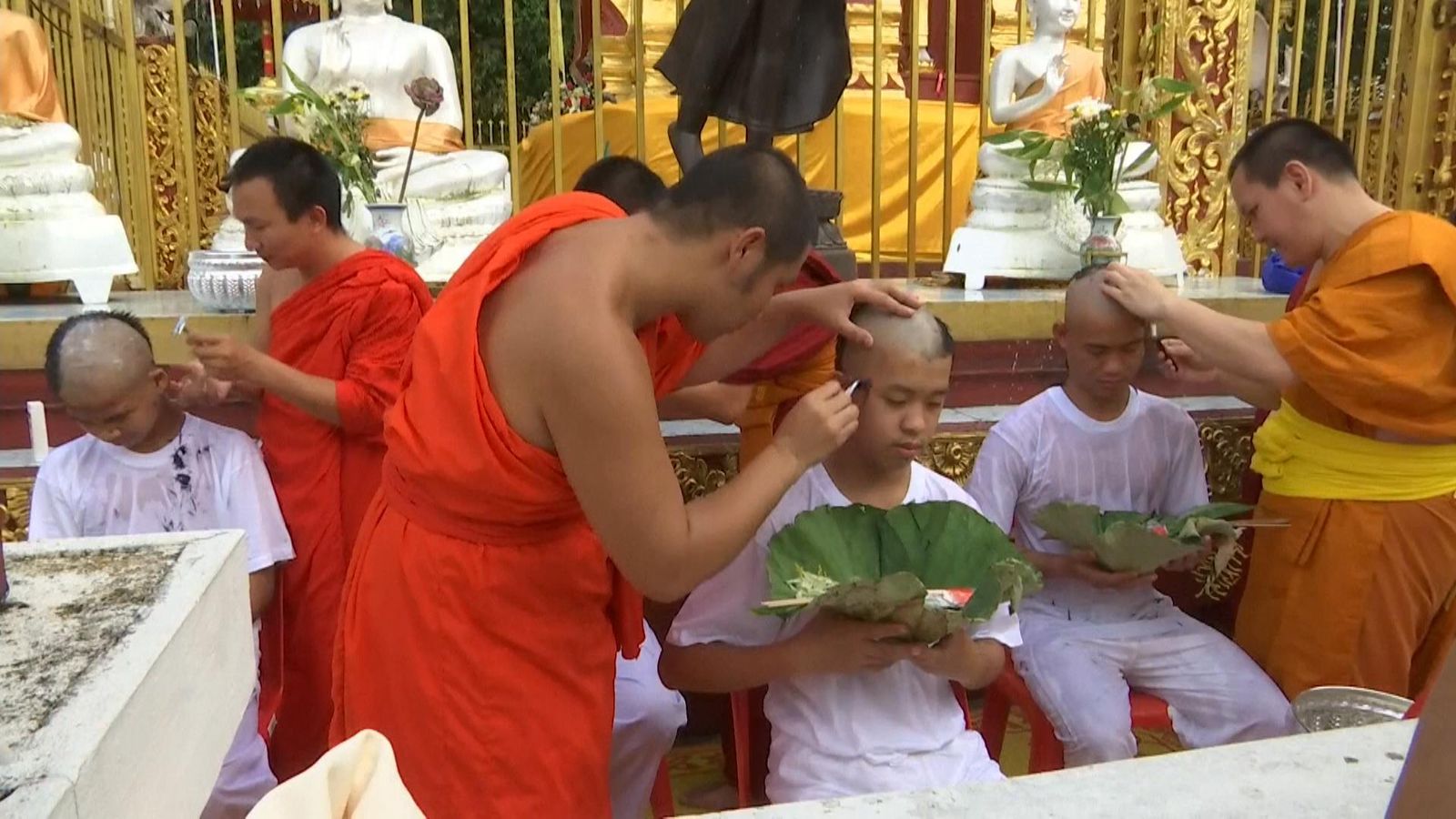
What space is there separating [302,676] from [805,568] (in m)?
1.34

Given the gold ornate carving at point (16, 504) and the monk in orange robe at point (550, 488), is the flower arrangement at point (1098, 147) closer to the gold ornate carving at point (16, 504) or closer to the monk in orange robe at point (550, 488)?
the monk in orange robe at point (550, 488)

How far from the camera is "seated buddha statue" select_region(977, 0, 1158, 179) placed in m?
4.64

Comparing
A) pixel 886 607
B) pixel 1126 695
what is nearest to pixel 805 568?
pixel 886 607

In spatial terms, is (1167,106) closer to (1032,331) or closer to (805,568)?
(1032,331)

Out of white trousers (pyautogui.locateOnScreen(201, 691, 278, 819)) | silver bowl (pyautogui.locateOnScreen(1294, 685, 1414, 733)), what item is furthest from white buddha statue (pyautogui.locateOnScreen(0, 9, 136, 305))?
silver bowl (pyautogui.locateOnScreen(1294, 685, 1414, 733))

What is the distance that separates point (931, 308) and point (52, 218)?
2.75m

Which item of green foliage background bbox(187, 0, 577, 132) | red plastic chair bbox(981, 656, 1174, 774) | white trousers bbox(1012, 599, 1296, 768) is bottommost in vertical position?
red plastic chair bbox(981, 656, 1174, 774)

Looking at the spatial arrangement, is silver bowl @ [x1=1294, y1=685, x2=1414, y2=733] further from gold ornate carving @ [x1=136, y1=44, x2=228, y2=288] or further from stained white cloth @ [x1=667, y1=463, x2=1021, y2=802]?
gold ornate carving @ [x1=136, y1=44, x2=228, y2=288]

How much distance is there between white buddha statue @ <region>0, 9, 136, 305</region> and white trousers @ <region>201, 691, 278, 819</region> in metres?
1.91

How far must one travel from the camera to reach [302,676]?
262 cm

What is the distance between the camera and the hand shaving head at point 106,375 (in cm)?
217

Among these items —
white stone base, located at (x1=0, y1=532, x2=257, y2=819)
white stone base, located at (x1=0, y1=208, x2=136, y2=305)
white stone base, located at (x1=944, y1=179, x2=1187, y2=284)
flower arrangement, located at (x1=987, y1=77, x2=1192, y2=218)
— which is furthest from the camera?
white stone base, located at (x1=944, y1=179, x2=1187, y2=284)

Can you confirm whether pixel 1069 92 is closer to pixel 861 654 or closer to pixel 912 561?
pixel 912 561

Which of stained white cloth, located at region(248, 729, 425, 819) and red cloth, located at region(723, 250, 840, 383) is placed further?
red cloth, located at region(723, 250, 840, 383)
